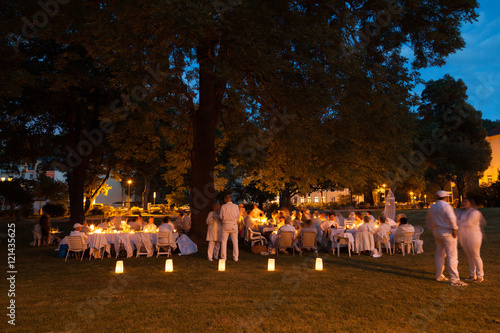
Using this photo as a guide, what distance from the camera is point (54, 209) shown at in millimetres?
34344

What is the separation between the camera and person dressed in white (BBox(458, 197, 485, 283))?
8266mm

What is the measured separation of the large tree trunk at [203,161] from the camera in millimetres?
15180

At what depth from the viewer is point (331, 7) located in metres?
13.7

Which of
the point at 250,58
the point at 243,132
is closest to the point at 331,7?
the point at 250,58

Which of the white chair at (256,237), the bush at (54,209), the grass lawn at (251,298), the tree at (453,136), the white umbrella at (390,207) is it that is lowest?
the grass lawn at (251,298)

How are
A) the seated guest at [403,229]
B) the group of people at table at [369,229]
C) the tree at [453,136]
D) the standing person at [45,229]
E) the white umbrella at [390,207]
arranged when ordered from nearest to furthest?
the group of people at table at [369,229] < the seated guest at [403,229] < the standing person at [45,229] < the white umbrella at [390,207] < the tree at [453,136]

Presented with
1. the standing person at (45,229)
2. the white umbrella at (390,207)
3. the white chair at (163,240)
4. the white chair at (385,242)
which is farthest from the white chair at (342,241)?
the standing person at (45,229)

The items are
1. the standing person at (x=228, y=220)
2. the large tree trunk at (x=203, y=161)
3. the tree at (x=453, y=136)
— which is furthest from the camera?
the tree at (x=453, y=136)

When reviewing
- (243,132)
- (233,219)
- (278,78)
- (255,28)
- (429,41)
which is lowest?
(233,219)

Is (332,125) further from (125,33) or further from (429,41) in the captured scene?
(125,33)

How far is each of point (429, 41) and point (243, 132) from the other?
27.3ft

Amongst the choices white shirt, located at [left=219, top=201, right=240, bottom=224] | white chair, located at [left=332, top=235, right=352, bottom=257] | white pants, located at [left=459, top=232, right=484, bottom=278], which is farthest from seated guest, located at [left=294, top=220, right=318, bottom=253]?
white pants, located at [left=459, top=232, right=484, bottom=278]

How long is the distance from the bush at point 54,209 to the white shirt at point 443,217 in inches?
1320

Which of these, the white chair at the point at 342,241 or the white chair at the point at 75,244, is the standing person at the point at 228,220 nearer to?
the white chair at the point at 342,241
